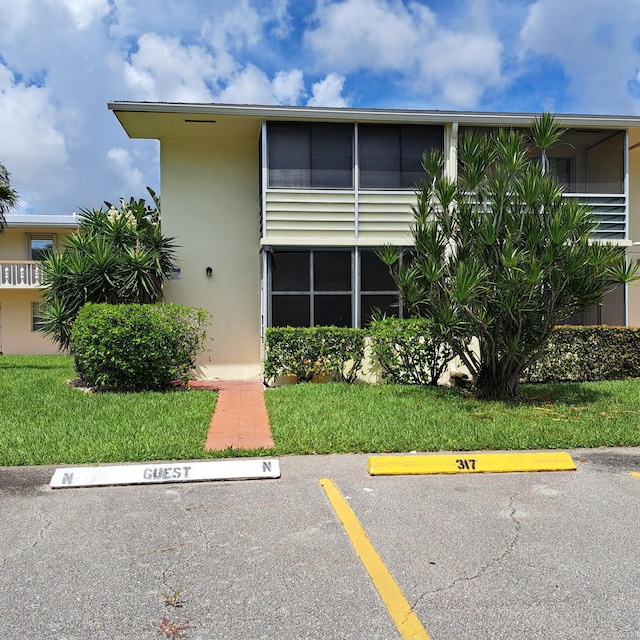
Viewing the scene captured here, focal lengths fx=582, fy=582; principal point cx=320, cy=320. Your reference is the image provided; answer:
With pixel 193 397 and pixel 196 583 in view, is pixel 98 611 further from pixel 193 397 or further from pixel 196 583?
pixel 193 397

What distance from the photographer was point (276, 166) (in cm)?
1193

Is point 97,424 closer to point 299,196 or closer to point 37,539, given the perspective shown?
point 37,539

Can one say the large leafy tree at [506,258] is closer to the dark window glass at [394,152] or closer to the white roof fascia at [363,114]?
the white roof fascia at [363,114]

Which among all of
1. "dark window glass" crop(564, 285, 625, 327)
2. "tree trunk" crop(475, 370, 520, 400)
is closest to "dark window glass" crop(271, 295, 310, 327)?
"tree trunk" crop(475, 370, 520, 400)

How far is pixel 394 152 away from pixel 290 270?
3.31 metres

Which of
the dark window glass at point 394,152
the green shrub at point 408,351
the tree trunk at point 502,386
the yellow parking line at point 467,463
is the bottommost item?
the yellow parking line at point 467,463

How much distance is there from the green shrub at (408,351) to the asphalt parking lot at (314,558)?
5.38m

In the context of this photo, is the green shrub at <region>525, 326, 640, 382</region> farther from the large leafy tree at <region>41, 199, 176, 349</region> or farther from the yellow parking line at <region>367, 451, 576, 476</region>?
the large leafy tree at <region>41, 199, 176, 349</region>

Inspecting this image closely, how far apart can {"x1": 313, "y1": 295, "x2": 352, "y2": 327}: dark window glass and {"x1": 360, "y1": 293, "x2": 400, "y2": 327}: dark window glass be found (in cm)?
30

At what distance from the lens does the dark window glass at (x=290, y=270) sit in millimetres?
11992

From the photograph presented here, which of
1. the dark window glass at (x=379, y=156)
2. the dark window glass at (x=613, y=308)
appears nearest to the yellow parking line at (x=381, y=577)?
the dark window glass at (x=379, y=156)

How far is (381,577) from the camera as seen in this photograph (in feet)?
12.0

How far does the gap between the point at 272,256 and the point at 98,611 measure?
9.23 metres

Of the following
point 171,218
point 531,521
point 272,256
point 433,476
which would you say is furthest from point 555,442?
point 171,218
